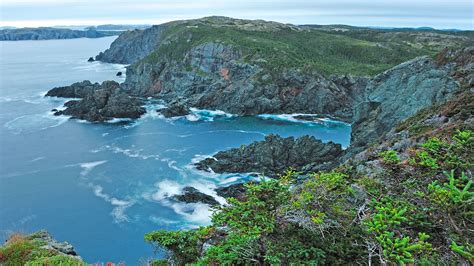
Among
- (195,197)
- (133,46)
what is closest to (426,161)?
(195,197)

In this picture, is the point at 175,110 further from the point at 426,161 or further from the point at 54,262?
the point at 426,161

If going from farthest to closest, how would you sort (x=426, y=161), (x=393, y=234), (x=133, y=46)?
(x=133, y=46) < (x=426, y=161) < (x=393, y=234)

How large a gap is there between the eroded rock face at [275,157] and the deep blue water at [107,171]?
224cm

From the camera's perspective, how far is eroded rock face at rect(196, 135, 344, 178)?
46000 millimetres

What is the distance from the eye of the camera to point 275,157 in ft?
155

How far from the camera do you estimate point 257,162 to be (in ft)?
154

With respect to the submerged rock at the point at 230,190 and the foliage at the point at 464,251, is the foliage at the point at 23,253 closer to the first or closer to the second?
the foliage at the point at 464,251

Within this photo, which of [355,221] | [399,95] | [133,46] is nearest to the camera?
[355,221]

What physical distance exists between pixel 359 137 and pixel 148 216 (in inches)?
1059

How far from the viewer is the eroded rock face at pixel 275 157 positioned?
46.0 m

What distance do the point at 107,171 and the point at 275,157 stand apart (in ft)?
73.3

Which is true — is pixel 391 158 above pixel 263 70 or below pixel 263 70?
below

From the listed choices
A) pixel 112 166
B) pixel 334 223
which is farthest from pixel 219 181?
pixel 334 223

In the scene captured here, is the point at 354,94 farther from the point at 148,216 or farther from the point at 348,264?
the point at 348,264
